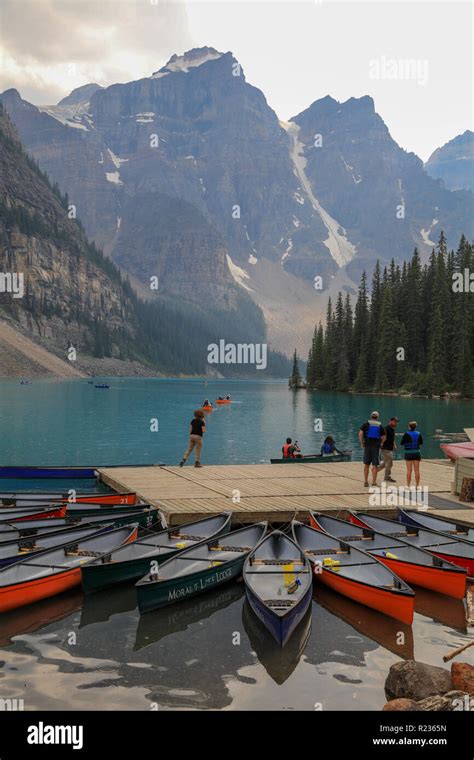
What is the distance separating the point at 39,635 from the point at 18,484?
2109 centimetres

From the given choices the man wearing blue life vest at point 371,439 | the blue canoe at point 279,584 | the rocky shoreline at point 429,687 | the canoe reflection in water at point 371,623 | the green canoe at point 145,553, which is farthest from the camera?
the man wearing blue life vest at point 371,439

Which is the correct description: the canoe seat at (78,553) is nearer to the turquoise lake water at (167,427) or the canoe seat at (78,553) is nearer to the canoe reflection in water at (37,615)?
the canoe reflection in water at (37,615)

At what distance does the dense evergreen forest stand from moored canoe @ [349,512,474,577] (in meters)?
93.6

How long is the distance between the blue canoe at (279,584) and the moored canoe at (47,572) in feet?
13.3

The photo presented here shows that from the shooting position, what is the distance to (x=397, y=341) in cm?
12725

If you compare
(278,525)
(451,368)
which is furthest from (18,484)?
(451,368)

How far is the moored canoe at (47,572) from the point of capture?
13.8 meters

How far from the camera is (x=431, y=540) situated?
17531mm

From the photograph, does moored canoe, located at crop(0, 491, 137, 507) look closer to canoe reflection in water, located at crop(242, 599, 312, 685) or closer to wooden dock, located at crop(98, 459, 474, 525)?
wooden dock, located at crop(98, 459, 474, 525)

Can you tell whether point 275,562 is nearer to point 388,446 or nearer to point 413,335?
point 388,446

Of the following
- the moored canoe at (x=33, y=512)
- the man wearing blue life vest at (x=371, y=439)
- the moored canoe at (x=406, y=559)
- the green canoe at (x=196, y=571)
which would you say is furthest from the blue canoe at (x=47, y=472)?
the moored canoe at (x=406, y=559)

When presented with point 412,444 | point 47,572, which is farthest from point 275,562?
point 412,444

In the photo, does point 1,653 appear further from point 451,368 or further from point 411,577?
point 451,368

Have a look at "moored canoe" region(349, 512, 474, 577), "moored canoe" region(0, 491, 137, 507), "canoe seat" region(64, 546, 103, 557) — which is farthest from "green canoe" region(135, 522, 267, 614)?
"moored canoe" region(0, 491, 137, 507)
